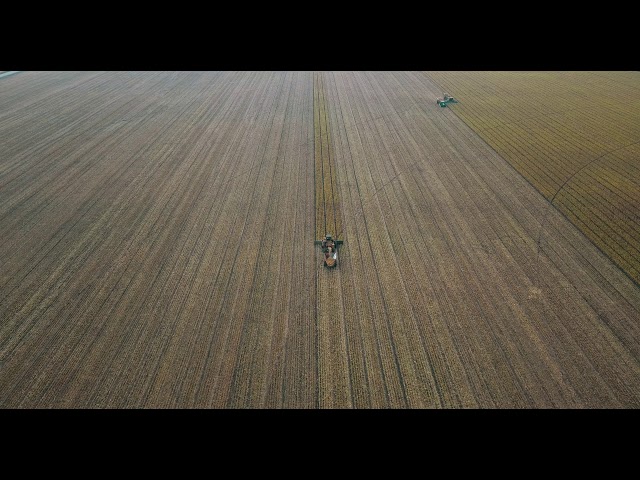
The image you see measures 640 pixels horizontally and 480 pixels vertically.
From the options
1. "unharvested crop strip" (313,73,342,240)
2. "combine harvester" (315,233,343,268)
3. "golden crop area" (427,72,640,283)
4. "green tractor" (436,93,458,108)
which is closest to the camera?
"combine harvester" (315,233,343,268)

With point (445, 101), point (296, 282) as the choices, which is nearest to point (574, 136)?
point (445, 101)

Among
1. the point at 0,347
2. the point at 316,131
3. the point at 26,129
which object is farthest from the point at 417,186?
the point at 26,129

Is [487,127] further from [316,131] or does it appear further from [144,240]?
[144,240]

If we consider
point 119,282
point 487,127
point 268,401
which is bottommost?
point 268,401

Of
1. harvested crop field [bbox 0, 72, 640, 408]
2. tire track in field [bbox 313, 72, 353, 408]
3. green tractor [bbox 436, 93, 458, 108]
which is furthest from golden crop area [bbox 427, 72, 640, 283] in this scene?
tire track in field [bbox 313, 72, 353, 408]

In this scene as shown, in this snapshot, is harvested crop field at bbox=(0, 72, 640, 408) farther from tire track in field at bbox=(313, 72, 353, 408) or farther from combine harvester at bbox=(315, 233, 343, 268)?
combine harvester at bbox=(315, 233, 343, 268)

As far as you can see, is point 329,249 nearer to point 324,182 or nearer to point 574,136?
point 324,182
